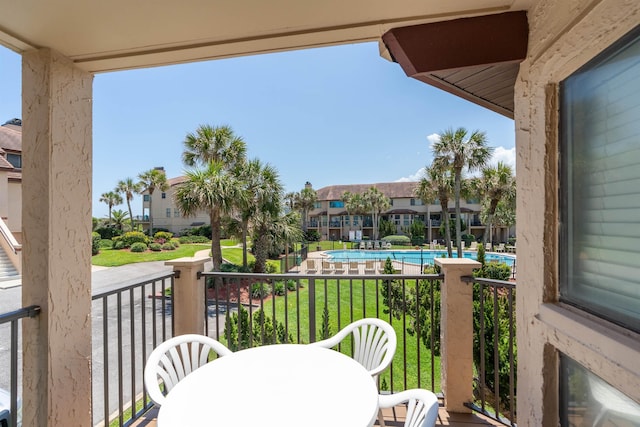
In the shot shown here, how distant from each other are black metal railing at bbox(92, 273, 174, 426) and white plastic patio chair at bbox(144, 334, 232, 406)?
352mm

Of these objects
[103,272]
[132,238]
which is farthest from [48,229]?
[132,238]

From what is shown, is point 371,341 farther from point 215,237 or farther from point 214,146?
point 214,146

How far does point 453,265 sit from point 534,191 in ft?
3.35

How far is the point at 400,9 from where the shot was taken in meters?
1.34

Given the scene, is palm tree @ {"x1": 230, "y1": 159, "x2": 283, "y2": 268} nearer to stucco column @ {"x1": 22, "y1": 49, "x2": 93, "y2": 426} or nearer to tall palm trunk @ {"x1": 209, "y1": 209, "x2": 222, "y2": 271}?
tall palm trunk @ {"x1": 209, "y1": 209, "x2": 222, "y2": 271}

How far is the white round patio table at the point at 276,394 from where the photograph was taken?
1.12 metres

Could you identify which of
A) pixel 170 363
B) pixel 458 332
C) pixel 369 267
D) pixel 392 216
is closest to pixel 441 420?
pixel 458 332

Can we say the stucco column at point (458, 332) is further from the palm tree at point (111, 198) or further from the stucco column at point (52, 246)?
the palm tree at point (111, 198)

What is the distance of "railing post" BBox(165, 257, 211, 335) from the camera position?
2447 millimetres

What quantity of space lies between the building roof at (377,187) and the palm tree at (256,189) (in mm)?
21340

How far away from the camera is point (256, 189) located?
40.4 feet

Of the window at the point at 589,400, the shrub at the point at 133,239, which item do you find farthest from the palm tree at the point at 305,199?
the window at the point at 589,400

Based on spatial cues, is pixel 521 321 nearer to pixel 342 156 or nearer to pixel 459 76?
pixel 459 76

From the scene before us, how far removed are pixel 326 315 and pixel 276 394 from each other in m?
1.96
